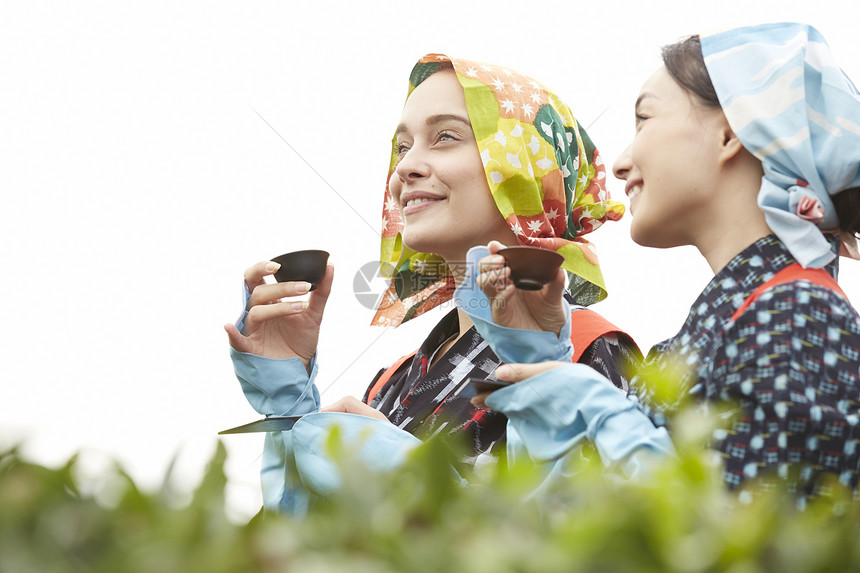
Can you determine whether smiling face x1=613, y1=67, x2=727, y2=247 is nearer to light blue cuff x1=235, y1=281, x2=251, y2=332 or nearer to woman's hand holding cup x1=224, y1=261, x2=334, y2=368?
woman's hand holding cup x1=224, y1=261, x2=334, y2=368

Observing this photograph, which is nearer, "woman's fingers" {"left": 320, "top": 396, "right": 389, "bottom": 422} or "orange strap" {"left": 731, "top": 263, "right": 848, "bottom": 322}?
"orange strap" {"left": 731, "top": 263, "right": 848, "bottom": 322}

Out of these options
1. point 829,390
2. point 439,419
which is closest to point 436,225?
point 439,419

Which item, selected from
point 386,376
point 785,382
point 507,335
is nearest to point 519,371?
point 507,335

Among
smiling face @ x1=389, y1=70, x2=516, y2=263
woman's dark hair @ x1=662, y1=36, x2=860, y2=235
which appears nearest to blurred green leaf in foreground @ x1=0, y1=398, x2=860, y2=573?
woman's dark hair @ x1=662, y1=36, x2=860, y2=235

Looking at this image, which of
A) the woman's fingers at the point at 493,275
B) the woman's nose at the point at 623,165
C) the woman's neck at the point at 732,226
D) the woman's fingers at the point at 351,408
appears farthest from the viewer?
the woman's fingers at the point at 351,408

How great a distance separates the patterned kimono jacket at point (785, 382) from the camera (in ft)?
3.24

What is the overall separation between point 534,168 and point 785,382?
0.93 metres

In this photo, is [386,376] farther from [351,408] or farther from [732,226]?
[732,226]

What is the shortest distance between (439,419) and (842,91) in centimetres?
90

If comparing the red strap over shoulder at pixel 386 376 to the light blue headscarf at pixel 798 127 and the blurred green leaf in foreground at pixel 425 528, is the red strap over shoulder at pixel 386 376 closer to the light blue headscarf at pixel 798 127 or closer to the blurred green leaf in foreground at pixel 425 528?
the light blue headscarf at pixel 798 127

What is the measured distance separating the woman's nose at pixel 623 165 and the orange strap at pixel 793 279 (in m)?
0.32

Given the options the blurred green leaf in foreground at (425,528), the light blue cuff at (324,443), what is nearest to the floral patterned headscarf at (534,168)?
the light blue cuff at (324,443)

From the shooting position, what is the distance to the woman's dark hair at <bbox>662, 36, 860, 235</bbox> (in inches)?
50.5

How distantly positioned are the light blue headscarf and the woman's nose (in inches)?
6.7
